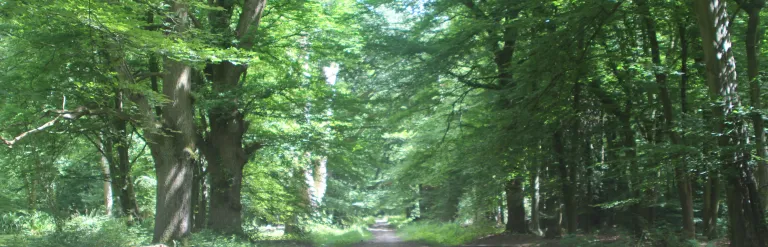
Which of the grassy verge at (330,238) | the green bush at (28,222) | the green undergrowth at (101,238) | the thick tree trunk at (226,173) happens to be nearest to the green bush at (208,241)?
the green undergrowth at (101,238)

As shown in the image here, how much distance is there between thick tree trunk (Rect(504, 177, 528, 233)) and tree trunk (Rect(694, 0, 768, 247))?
29.7 ft

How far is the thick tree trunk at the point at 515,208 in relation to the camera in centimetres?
1747

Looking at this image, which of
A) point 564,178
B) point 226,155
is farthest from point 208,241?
point 564,178

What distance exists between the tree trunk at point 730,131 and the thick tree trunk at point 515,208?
905 cm

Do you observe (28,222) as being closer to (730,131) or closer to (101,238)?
(101,238)

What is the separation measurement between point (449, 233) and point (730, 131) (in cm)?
1566

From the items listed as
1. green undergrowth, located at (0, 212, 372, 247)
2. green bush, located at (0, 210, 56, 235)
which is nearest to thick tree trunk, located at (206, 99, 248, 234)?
green undergrowth, located at (0, 212, 372, 247)

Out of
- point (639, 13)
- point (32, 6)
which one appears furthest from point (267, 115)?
point (639, 13)

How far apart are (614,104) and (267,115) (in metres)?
8.46

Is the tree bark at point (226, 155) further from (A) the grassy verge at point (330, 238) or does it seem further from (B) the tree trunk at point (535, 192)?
(B) the tree trunk at point (535, 192)

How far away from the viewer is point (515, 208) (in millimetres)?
18156

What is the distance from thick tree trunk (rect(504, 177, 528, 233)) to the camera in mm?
17469

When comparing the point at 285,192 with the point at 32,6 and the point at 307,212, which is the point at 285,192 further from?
the point at 32,6

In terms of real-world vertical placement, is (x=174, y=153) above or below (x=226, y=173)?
above
